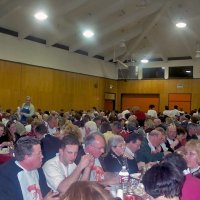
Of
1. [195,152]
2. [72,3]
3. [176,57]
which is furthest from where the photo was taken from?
[176,57]

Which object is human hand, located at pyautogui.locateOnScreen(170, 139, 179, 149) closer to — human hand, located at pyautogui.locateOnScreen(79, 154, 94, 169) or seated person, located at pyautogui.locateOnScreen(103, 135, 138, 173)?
seated person, located at pyautogui.locateOnScreen(103, 135, 138, 173)

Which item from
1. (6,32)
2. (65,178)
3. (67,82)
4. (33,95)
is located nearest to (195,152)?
(65,178)

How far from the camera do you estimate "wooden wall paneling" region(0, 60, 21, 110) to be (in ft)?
51.4

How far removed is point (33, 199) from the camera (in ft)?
11.0

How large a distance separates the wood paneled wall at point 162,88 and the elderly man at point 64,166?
1907 centimetres

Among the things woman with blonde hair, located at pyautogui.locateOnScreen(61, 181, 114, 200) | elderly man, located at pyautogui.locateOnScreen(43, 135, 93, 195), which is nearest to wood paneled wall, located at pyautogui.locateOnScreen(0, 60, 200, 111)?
elderly man, located at pyautogui.locateOnScreen(43, 135, 93, 195)

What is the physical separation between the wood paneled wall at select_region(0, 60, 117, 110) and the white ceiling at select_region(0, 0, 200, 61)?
1626 millimetres

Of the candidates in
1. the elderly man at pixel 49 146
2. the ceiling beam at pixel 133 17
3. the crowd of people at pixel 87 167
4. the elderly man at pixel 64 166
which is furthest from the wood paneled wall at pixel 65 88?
the elderly man at pixel 64 166

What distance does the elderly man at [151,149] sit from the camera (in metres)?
6.09

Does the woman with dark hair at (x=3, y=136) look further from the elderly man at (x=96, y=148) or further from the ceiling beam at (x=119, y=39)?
the ceiling beam at (x=119, y=39)

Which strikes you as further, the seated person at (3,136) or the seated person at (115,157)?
the seated person at (3,136)

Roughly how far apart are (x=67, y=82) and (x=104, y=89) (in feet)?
12.9

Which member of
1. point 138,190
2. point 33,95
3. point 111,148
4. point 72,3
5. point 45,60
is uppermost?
point 72,3

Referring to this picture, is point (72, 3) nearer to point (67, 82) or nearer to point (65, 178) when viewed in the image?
point (67, 82)
